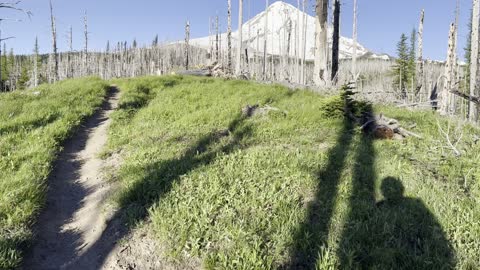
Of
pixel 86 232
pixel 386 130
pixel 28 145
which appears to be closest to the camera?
pixel 86 232

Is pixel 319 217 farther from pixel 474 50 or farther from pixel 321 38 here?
pixel 474 50

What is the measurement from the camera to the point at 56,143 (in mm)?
8320

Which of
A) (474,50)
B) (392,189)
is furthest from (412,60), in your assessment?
(392,189)

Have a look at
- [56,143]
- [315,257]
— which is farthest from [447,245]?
[56,143]

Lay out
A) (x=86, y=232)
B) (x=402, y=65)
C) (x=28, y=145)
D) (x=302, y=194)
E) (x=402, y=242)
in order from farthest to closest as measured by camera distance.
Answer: (x=402, y=65) → (x=28, y=145) → (x=302, y=194) → (x=86, y=232) → (x=402, y=242)

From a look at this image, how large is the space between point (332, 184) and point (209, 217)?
2180 millimetres

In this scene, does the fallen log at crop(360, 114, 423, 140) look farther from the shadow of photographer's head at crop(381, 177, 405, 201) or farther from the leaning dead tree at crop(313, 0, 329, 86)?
the leaning dead tree at crop(313, 0, 329, 86)

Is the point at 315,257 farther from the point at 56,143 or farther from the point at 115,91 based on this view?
the point at 115,91

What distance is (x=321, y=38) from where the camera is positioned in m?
14.2

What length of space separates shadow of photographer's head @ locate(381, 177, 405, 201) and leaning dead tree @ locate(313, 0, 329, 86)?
381 inches

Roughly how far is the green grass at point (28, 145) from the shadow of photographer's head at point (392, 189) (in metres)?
5.00

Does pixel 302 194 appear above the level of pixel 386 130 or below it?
below

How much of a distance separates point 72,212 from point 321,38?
1175 cm

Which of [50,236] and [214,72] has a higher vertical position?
[214,72]
